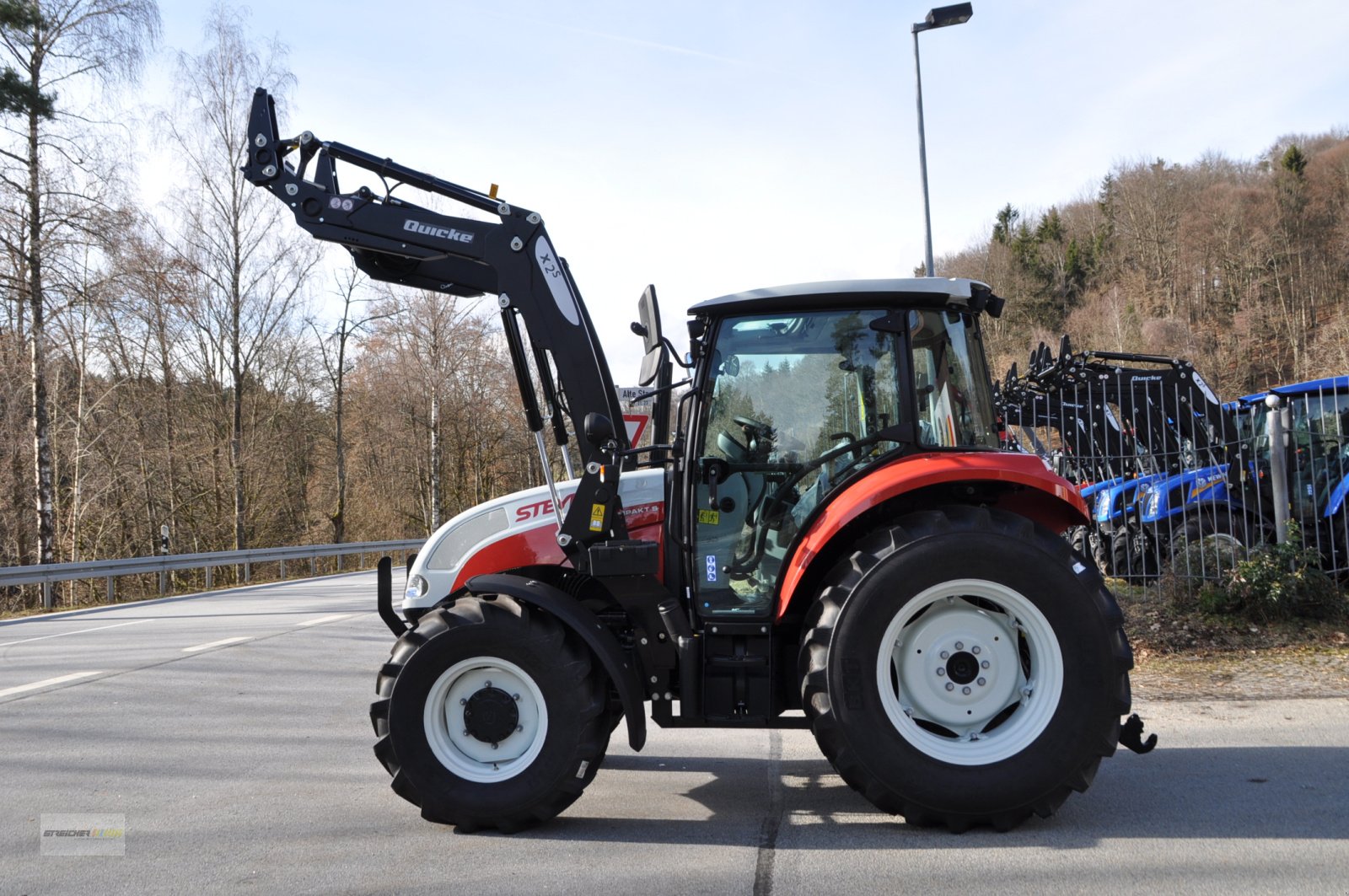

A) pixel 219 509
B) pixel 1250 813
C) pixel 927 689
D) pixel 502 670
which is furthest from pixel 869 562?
pixel 219 509

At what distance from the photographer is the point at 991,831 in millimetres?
4121

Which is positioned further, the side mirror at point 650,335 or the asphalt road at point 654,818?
the side mirror at point 650,335

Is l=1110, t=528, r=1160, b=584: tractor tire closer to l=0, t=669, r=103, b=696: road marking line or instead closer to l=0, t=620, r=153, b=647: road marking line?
l=0, t=669, r=103, b=696: road marking line

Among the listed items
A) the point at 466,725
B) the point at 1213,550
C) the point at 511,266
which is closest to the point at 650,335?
the point at 511,266

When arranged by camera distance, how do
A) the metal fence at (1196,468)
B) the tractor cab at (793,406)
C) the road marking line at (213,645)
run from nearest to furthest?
1. the tractor cab at (793,406)
2. the metal fence at (1196,468)
3. the road marking line at (213,645)

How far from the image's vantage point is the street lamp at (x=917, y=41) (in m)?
13.4

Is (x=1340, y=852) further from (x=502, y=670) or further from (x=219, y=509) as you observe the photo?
(x=219, y=509)

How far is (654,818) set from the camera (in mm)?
4445

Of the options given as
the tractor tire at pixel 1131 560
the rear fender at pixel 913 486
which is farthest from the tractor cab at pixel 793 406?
the tractor tire at pixel 1131 560

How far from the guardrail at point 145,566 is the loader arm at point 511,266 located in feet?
49.0

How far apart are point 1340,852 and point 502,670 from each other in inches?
132

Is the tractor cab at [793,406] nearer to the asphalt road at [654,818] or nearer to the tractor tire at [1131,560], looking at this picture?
the asphalt road at [654,818]

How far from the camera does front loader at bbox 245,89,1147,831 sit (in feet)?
13.7

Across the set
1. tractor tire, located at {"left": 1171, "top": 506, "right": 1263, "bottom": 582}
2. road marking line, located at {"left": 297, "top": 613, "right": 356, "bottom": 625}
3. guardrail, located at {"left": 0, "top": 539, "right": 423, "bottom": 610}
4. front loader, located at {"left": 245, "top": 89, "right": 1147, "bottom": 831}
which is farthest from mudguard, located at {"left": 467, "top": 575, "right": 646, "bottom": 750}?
guardrail, located at {"left": 0, "top": 539, "right": 423, "bottom": 610}
